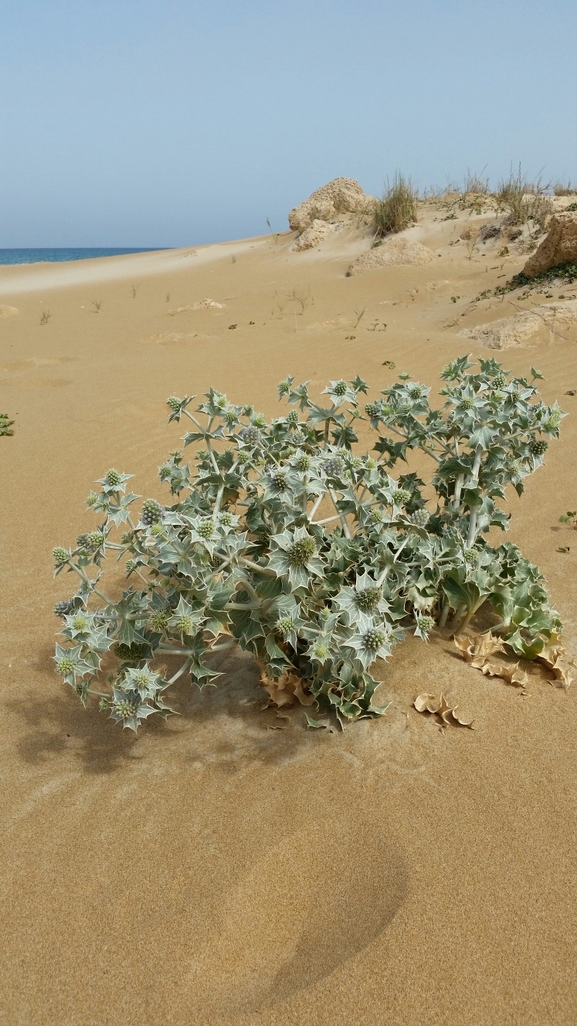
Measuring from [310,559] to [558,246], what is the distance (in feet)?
25.5

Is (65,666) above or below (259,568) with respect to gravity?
below

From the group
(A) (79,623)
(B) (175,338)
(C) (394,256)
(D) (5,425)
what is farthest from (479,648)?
(C) (394,256)

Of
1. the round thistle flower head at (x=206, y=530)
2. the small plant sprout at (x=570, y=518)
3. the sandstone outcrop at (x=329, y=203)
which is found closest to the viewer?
the round thistle flower head at (x=206, y=530)

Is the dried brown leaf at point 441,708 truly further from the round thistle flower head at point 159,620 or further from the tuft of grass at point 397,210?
the tuft of grass at point 397,210

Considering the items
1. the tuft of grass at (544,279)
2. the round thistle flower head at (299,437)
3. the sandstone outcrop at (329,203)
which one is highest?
the sandstone outcrop at (329,203)

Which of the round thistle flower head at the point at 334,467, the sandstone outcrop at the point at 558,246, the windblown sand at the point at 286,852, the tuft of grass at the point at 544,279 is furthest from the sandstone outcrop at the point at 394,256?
the round thistle flower head at the point at 334,467

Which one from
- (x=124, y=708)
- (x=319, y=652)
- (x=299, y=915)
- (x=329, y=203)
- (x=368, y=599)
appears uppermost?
(x=329, y=203)

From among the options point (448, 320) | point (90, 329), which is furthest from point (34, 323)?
point (448, 320)

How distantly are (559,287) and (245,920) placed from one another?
8093 millimetres

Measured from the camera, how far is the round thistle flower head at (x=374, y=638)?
6.54 ft

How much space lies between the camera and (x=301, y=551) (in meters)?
2.04

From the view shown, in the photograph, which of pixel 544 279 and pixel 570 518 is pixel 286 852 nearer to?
pixel 570 518

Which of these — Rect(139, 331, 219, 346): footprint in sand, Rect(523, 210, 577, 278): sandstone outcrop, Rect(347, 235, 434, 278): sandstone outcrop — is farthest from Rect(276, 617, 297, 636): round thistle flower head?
Rect(347, 235, 434, 278): sandstone outcrop

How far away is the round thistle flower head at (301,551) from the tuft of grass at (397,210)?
14.8 meters
